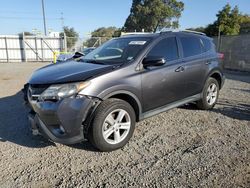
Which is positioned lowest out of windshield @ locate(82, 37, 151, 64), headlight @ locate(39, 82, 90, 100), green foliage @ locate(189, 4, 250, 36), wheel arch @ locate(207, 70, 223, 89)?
wheel arch @ locate(207, 70, 223, 89)

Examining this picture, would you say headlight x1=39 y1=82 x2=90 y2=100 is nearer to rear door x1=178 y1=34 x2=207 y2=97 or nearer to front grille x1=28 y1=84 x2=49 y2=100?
front grille x1=28 y1=84 x2=49 y2=100

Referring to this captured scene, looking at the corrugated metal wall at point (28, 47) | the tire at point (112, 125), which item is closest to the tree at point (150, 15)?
the corrugated metal wall at point (28, 47)

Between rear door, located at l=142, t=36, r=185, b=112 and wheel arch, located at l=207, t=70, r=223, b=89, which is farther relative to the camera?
wheel arch, located at l=207, t=70, r=223, b=89

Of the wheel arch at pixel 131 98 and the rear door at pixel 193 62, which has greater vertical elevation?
the rear door at pixel 193 62

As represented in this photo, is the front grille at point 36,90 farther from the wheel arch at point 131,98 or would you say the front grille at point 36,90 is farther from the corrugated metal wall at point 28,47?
the corrugated metal wall at point 28,47

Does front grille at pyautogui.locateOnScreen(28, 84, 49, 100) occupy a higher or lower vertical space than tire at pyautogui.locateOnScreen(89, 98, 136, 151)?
higher

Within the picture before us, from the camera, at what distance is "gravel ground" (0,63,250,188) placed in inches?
110

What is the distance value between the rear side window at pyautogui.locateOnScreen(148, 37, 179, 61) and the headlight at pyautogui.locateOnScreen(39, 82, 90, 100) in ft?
4.65

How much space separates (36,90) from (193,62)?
9.93 feet

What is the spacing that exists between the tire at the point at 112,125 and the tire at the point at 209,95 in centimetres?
216

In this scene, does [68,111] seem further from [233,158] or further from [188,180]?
[233,158]

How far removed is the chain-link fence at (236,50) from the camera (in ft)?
41.1

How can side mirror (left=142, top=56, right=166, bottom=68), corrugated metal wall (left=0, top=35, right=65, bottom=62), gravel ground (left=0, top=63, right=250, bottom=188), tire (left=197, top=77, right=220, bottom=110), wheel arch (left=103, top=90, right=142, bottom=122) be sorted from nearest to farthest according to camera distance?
gravel ground (left=0, top=63, right=250, bottom=188) → wheel arch (left=103, top=90, right=142, bottom=122) → side mirror (left=142, top=56, right=166, bottom=68) → tire (left=197, top=77, right=220, bottom=110) → corrugated metal wall (left=0, top=35, right=65, bottom=62)

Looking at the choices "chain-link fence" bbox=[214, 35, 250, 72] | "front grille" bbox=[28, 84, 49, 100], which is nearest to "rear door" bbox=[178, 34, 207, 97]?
"front grille" bbox=[28, 84, 49, 100]
